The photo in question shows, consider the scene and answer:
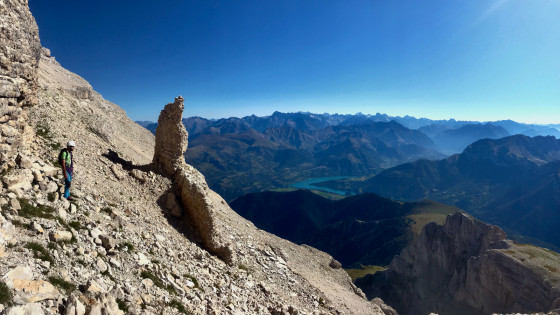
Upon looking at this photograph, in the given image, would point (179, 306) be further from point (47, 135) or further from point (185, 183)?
point (47, 135)

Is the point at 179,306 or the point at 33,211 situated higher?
the point at 33,211

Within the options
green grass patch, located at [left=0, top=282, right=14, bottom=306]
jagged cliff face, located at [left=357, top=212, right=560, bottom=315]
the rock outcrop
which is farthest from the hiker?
jagged cliff face, located at [left=357, top=212, right=560, bottom=315]

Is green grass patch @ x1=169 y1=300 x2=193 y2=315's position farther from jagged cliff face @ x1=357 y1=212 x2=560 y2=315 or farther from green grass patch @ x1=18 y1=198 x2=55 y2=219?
jagged cliff face @ x1=357 y1=212 x2=560 y2=315

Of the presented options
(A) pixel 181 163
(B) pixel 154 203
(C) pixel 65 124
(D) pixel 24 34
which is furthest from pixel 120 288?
(C) pixel 65 124

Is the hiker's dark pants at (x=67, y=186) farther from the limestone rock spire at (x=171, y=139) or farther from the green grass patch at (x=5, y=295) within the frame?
the limestone rock spire at (x=171, y=139)

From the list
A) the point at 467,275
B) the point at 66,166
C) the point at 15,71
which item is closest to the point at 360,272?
the point at 467,275

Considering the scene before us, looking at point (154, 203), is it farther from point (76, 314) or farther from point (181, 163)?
point (76, 314)

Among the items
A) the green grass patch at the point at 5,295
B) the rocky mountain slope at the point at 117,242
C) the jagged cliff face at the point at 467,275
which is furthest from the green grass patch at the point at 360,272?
the green grass patch at the point at 5,295

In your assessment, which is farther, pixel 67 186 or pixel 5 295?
pixel 67 186
